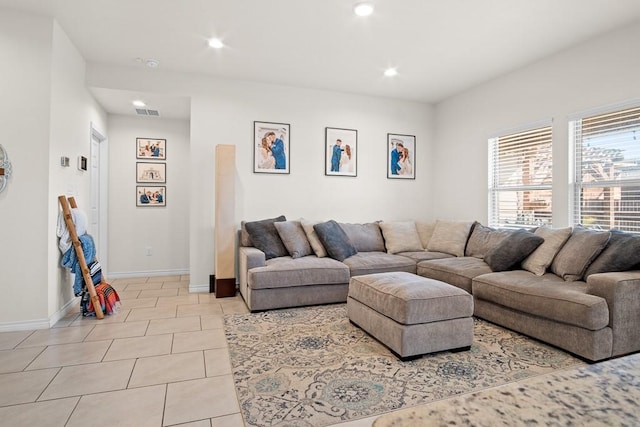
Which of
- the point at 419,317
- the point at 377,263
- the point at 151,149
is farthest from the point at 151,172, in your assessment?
the point at 419,317

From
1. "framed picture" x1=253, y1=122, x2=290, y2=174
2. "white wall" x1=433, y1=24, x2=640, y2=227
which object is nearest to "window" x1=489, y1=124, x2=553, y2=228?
"white wall" x1=433, y1=24, x2=640, y2=227

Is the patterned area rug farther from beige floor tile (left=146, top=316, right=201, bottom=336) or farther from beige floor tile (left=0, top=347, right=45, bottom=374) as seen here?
beige floor tile (left=0, top=347, right=45, bottom=374)

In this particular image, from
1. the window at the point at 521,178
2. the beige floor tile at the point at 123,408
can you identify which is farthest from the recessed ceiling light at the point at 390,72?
the beige floor tile at the point at 123,408

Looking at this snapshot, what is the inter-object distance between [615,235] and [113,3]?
15.0 feet

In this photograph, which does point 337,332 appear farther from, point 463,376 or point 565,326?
point 565,326

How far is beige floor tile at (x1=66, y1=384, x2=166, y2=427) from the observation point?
1757mm

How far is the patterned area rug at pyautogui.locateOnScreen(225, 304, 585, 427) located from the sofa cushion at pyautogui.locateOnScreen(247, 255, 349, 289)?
510 mm

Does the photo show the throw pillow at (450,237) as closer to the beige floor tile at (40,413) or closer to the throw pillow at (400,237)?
the throw pillow at (400,237)

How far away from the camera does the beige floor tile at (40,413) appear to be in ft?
5.74

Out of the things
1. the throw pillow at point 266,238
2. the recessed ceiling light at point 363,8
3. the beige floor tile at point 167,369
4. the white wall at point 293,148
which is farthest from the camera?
the white wall at point 293,148

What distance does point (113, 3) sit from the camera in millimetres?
2877

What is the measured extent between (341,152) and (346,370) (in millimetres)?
3386

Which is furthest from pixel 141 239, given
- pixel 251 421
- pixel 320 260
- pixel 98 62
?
pixel 251 421

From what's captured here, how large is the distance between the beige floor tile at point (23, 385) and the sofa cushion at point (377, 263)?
2777 millimetres
